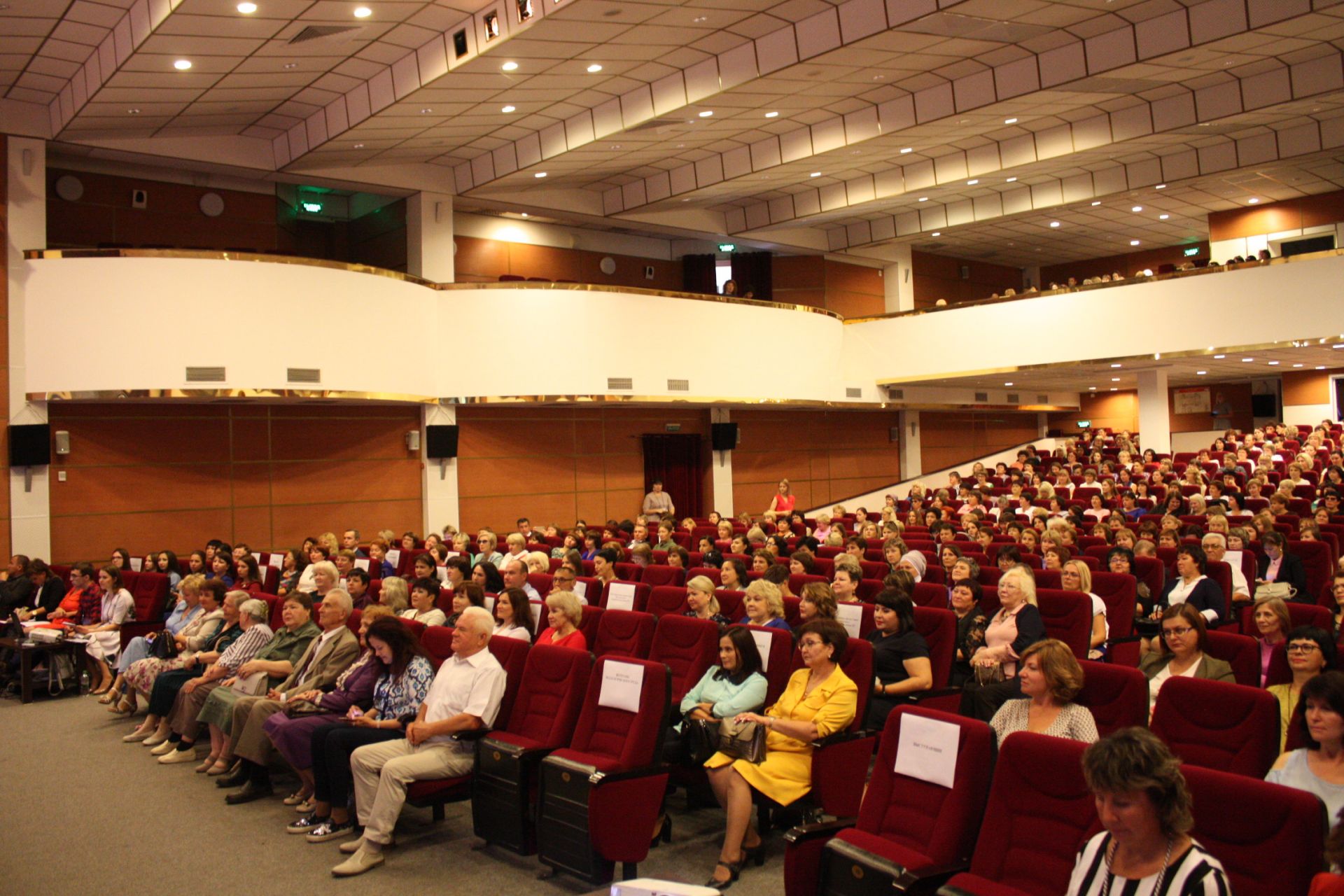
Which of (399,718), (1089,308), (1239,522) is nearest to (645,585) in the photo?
(399,718)

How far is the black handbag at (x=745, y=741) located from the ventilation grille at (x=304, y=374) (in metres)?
9.04

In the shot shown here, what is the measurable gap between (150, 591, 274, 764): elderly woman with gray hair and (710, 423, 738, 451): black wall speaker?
36.5ft

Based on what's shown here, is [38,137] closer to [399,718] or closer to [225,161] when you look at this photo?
[225,161]

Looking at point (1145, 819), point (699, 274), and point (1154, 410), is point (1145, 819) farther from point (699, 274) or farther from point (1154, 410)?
point (699, 274)

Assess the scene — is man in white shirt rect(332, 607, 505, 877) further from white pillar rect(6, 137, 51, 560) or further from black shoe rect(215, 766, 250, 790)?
white pillar rect(6, 137, 51, 560)

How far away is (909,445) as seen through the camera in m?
19.9

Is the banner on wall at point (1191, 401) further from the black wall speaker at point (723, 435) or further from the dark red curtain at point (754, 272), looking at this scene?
the black wall speaker at point (723, 435)

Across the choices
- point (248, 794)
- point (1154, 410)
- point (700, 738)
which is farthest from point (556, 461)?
point (700, 738)

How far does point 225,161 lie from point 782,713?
1102cm

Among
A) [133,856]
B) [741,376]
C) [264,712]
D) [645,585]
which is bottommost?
[133,856]

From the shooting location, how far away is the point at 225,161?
1233 centimetres

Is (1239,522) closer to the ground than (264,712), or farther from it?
farther from it

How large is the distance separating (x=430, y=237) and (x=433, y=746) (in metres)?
10.5

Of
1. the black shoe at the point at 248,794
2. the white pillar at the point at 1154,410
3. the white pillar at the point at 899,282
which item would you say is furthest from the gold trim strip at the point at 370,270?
the black shoe at the point at 248,794
